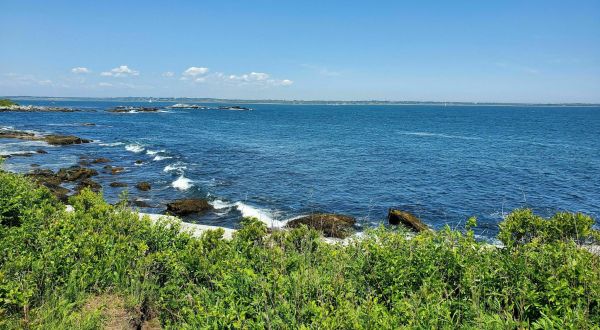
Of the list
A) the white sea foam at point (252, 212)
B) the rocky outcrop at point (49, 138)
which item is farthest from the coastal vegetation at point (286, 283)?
the rocky outcrop at point (49, 138)

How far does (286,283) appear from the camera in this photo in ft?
23.2

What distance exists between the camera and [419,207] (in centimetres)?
2988

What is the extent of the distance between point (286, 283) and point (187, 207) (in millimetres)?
21695

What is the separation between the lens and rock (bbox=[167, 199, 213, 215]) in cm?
2694

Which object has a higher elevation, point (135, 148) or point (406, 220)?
point (135, 148)

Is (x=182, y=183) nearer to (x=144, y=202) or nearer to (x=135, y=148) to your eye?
(x=144, y=202)

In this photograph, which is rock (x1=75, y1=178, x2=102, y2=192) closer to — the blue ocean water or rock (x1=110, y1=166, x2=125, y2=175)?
the blue ocean water

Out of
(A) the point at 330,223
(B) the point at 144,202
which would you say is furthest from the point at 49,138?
(A) the point at 330,223

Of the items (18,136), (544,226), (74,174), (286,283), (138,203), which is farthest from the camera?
(18,136)

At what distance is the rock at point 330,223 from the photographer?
22734mm

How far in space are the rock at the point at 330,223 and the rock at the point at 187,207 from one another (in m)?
7.50

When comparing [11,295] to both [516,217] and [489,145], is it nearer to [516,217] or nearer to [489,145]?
[516,217]

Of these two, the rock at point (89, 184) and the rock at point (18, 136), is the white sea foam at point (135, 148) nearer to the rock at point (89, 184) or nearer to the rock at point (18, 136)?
the rock at point (18, 136)

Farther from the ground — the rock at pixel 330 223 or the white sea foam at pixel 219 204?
the rock at pixel 330 223
